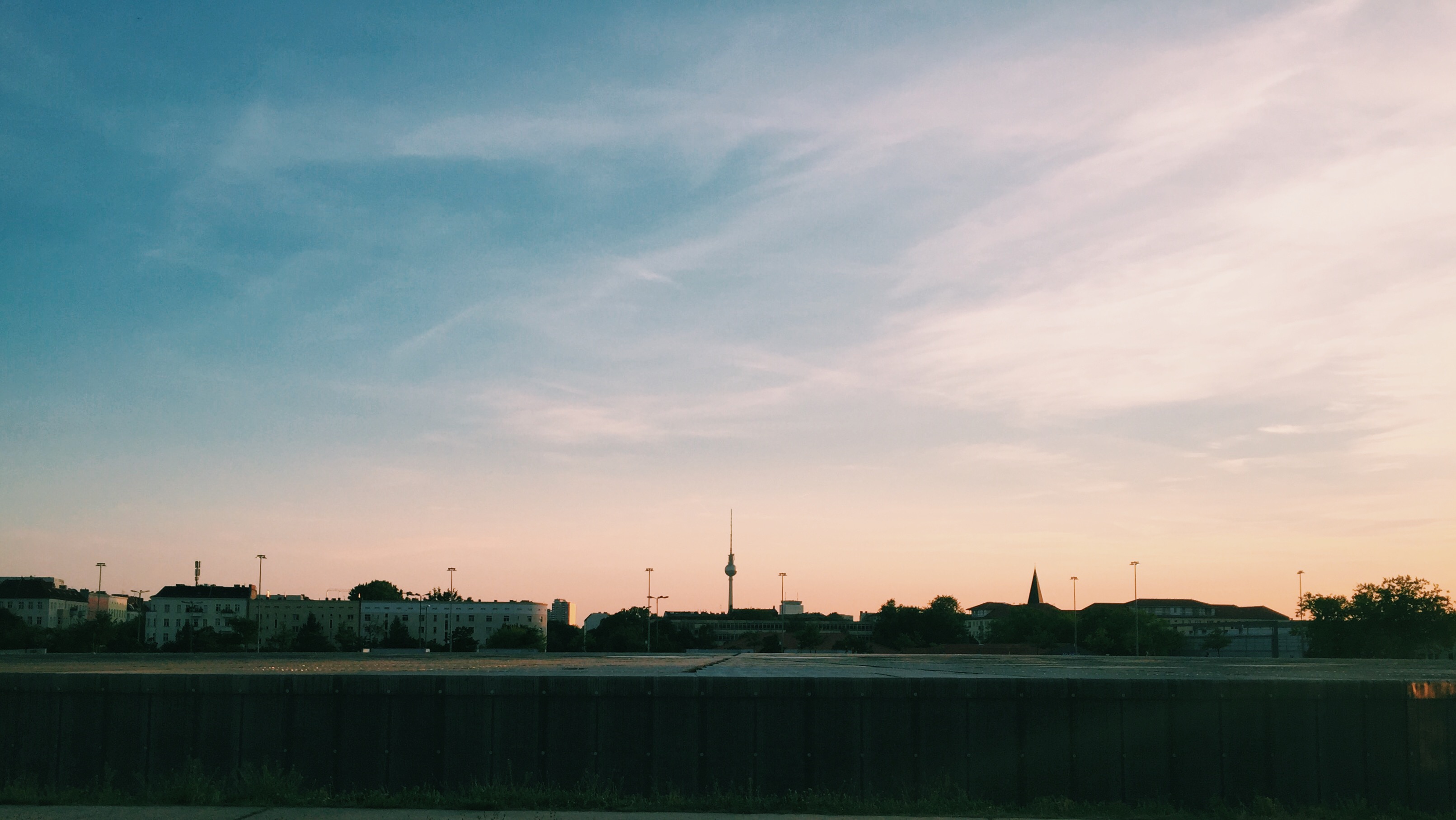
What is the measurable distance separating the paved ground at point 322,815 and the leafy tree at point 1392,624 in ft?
516

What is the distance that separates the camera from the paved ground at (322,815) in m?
15.3

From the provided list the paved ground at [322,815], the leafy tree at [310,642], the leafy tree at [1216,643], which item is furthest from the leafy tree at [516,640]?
the paved ground at [322,815]

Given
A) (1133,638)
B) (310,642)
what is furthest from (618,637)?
(1133,638)

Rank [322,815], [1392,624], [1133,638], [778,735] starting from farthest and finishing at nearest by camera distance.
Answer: [1133,638] → [1392,624] → [778,735] → [322,815]

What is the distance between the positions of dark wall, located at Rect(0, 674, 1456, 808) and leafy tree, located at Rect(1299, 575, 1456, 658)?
14995 centimetres

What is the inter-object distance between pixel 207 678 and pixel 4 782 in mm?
3536

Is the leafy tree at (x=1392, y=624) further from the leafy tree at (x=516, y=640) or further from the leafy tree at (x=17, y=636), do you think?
the leafy tree at (x=17, y=636)

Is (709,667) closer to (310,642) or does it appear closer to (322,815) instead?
(322,815)

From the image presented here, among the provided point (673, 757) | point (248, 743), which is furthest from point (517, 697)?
point (248, 743)

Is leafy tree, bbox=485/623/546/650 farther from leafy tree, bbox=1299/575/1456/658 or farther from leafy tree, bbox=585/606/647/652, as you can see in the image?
leafy tree, bbox=1299/575/1456/658

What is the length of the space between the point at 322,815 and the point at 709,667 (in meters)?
24.4

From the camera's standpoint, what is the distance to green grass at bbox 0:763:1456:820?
16.6 metres

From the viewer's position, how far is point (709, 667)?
39188mm

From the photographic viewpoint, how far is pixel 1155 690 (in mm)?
18328
